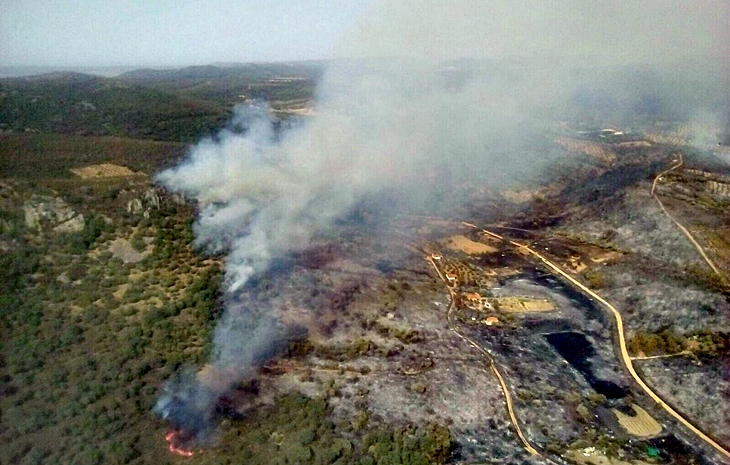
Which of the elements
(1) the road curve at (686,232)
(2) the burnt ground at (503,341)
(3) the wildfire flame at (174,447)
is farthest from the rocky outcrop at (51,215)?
(1) the road curve at (686,232)

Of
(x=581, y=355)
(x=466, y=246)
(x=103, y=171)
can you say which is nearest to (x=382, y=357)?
(x=581, y=355)

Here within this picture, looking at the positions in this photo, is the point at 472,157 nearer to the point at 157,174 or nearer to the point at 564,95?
the point at 157,174

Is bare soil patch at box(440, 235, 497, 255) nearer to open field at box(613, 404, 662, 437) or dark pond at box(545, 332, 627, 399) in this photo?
dark pond at box(545, 332, 627, 399)

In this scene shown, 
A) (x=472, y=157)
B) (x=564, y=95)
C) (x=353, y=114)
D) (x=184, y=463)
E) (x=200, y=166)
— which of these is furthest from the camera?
(x=564, y=95)

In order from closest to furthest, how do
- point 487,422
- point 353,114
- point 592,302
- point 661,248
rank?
1. point 487,422
2. point 592,302
3. point 661,248
4. point 353,114

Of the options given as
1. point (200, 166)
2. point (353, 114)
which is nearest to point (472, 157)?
point (353, 114)

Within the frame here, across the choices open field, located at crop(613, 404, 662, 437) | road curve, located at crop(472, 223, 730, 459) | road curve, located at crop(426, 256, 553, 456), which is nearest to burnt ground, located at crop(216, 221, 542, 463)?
road curve, located at crop(426, 256, 553, 456)

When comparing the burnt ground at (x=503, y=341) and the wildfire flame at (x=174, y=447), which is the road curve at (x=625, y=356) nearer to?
the burnt ground at (x=503, y=341)

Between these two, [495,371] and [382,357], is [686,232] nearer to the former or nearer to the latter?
[495,371]
